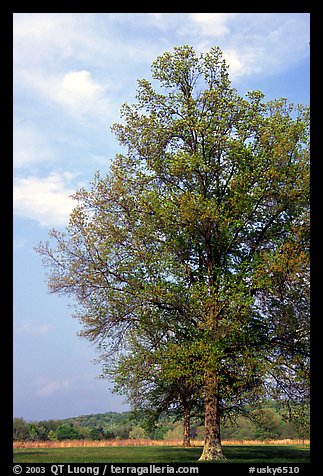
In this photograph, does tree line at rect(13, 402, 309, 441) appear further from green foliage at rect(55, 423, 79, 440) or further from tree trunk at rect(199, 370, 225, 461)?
tree trunk at rect(199, 370, 225, 461)

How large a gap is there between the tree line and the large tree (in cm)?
423

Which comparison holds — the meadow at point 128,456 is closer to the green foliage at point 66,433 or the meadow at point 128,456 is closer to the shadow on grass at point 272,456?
the shadow on grass at point 272,456

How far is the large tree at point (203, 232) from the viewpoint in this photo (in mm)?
22375

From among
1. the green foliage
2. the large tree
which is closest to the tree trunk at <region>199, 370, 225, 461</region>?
the large tree

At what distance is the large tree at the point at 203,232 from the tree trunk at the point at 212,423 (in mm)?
40

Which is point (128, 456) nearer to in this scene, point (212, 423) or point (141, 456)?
point (141, 456)

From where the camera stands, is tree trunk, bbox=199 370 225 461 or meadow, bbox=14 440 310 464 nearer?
meadow, bbox=14 440 310 464

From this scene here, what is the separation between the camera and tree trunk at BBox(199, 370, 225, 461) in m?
22.2

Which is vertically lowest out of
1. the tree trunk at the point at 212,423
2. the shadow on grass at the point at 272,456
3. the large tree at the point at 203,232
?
the shadow on grass at the point at 272,456

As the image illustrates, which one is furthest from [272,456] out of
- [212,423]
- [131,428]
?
[131,428]

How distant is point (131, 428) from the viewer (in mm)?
33219

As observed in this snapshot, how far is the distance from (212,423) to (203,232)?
25.3 ft

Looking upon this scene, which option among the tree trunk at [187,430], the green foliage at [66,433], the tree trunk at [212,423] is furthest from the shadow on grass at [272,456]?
the green foliage at [66,433]
